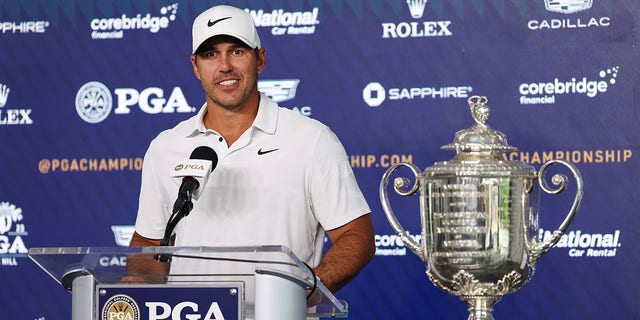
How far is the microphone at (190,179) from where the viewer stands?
2.32 m

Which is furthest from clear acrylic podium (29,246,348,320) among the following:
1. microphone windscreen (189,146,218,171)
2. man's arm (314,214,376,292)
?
man's arm (314,214,376,292)

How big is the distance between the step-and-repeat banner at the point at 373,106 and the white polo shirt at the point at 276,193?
1.60 meters

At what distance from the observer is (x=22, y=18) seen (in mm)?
5172

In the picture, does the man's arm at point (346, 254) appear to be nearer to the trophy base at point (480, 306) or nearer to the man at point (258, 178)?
the man at point (258, 178)

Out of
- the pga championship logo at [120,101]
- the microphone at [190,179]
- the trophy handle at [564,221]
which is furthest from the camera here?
the pga championship logo at [120,101]

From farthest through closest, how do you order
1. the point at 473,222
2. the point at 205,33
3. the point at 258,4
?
the point at 258,4 < the point at 205,33 < the point at 473,222

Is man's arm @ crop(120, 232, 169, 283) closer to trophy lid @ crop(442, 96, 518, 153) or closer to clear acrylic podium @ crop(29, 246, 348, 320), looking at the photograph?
clear acrylic podium @ crop(29, 246, 348, 320)

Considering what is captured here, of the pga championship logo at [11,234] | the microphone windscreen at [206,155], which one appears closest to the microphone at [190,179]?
the microphone windscreen at [206,155]

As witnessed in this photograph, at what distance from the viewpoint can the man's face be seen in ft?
10.1

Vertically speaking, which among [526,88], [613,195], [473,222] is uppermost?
[526,88]

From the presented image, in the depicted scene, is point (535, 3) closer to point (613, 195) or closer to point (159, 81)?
point (613, 195)

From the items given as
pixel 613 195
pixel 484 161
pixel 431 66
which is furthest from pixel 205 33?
pixel 613 195

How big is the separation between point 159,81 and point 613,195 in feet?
6.24

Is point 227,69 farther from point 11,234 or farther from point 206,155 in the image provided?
point 11,234
